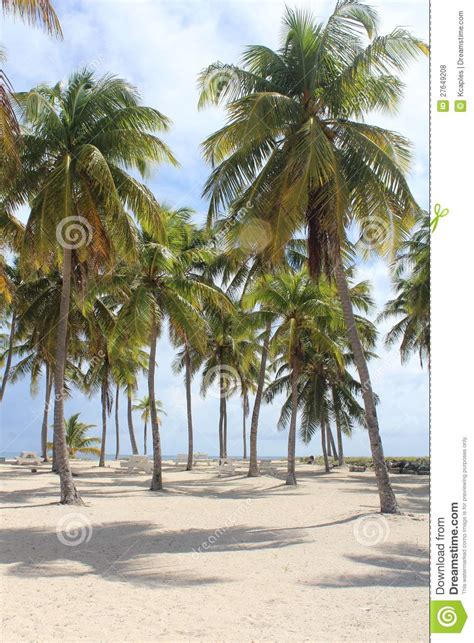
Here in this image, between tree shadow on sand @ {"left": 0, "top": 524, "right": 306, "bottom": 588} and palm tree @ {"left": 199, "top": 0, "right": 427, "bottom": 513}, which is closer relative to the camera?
tree shadow on sand @ {"left": 0, "top": 524, "right": 306, "bottom": 588}

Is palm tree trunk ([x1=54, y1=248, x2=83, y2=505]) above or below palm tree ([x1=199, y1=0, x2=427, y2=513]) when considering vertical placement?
below

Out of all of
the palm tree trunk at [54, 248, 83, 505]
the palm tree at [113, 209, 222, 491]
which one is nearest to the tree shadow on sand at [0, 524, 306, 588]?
the palm tree trunk at [54, 248, 83, 505]

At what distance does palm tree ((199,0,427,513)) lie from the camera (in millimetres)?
13391

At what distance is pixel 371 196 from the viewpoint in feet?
45.6

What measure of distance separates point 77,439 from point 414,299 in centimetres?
2688

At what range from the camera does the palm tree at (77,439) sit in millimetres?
39594

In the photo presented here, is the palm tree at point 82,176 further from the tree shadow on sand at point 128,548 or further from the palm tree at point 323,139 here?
the tree shadow on sand at point 128,548

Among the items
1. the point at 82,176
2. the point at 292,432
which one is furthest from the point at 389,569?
the point at 292,432
